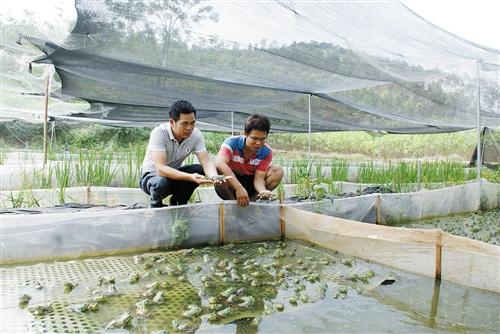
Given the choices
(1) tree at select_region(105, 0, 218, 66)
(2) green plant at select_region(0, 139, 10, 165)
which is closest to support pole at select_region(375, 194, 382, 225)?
(1) tree at select_region(105, 0, 218, 66)

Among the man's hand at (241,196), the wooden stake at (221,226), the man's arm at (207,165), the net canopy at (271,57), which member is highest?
the net canopy at (271,57)

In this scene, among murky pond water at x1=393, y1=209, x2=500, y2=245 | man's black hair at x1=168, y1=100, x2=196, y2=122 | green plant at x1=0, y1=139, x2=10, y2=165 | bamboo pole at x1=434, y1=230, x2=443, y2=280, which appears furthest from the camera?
green plant at x1=0, y1=139, x2=10, y2=165

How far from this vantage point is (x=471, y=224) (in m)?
3.37

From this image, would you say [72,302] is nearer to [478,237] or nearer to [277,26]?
[277,26]

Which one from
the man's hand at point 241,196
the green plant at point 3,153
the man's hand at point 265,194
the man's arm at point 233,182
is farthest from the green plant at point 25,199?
the green plant at point 3,153

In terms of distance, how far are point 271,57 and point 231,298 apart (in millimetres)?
2351

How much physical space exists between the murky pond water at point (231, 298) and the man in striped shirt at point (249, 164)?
1.75 feet

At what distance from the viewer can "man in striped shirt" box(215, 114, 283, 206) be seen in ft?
8.04

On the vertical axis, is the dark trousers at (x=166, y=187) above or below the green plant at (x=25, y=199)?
above

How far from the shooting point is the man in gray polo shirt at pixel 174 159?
233 centimetres

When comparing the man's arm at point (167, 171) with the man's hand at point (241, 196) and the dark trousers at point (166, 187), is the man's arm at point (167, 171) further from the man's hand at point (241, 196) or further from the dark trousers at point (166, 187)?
the man's hand at point (241, 196)

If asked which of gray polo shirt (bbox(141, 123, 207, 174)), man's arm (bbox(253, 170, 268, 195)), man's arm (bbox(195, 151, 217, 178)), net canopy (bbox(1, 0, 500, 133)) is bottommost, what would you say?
man's arm (bbox(253, 170, 268, 195))

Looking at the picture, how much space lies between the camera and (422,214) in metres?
3.51

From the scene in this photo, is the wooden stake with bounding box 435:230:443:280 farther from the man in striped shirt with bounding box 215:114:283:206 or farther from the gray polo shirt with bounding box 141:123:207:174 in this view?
the gray polo shirt with bounding box 141:123:207:174
